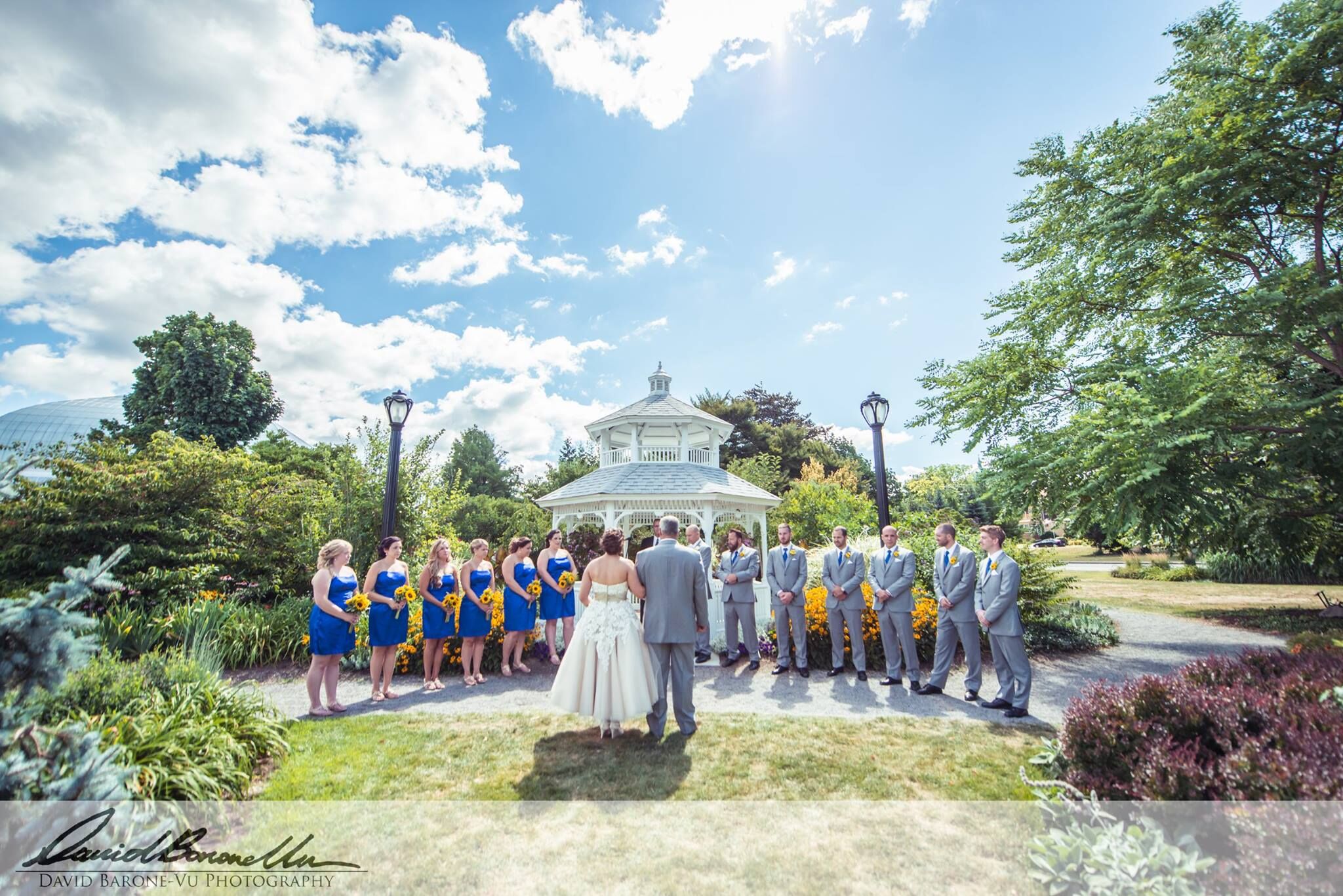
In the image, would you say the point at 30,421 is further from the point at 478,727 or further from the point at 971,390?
the point at 971,390

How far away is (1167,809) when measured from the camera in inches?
99.5

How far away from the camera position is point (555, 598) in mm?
7969

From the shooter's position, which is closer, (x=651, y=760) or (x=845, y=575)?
(x=651, y=760)

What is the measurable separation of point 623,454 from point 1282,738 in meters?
13.0

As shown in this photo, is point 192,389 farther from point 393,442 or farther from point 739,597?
point 739,597

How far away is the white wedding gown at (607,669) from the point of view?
480 centimetres

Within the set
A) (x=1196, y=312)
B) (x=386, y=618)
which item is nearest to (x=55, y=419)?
(x=386, y=618)

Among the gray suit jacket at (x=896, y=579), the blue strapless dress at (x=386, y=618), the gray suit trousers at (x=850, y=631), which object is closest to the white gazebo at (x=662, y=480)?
the gray suit trousers at (x=850, y=631)

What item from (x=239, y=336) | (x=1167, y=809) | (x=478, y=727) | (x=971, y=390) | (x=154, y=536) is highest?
(x=239, y=336)

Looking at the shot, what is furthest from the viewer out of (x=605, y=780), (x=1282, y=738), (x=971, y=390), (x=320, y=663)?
(x=971, y=390)

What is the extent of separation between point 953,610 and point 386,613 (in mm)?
6751

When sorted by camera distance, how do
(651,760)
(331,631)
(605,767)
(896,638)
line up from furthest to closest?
(896,638) < (331,631) < (651,760) < (605,767)

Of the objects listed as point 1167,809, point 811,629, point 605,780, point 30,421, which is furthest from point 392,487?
point 30,421

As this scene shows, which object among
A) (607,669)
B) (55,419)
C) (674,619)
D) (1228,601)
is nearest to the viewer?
(607,669)
